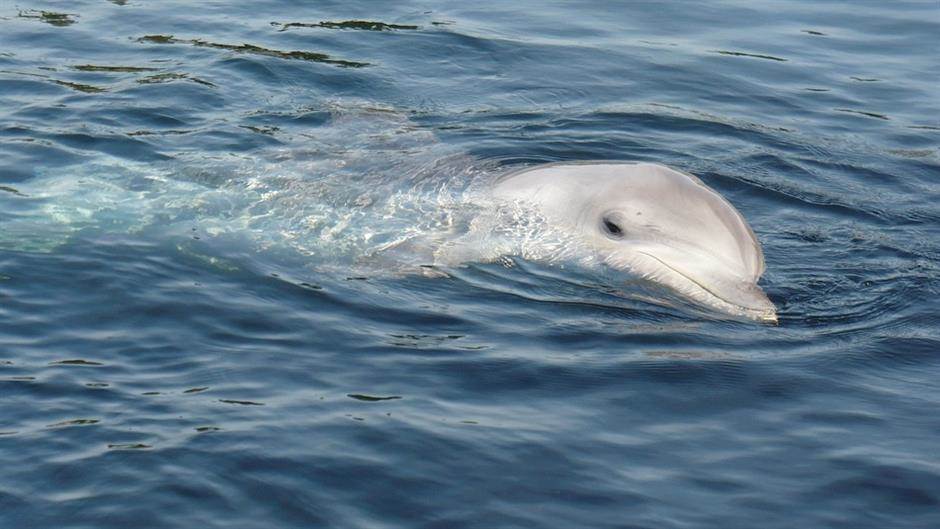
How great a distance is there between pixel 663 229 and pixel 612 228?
1.63 feet

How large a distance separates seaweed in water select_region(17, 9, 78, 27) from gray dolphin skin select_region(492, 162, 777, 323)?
886 centimetres

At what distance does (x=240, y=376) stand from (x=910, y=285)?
194 inches

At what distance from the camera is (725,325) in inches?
347

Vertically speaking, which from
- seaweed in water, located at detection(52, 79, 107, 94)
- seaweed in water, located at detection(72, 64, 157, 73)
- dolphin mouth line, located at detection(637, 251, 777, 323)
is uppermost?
seaweed in water, located at detection(72, 64, 157, 73)

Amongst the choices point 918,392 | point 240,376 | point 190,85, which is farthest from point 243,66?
point 918,392

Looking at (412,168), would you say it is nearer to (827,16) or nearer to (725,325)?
(725,325)

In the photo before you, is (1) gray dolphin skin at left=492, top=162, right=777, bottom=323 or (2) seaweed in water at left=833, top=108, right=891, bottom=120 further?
(2) seaweed in water at left=833, top=108, right=891, bottom=120

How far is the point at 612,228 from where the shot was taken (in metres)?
9.73

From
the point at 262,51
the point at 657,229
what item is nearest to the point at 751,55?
the point at 262,51

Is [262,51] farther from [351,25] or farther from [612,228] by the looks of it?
[612,228]

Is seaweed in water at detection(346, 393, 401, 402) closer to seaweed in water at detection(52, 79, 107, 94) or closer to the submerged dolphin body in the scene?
the submerged dolphin body

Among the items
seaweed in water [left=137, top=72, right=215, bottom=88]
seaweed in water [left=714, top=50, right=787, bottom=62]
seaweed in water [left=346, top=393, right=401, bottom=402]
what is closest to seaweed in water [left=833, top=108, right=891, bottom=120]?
seaweed in water [left=714, top=50, right=787, bottom=62]

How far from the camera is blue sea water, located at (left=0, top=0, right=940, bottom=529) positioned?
6.75m

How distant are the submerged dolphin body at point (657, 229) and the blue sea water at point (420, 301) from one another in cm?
25
